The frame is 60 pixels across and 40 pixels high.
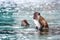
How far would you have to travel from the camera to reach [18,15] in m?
1.54

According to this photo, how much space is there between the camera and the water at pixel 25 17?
1.51m

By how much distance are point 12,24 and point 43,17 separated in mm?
359

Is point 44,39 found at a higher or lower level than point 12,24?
lower

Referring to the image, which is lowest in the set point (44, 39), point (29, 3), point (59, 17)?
point (44, 39)

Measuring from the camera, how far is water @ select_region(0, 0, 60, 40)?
1510mm

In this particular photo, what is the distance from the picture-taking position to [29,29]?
4.98ft

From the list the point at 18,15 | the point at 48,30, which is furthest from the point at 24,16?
the point at 48,30

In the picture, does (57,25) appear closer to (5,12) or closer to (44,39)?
(44,39)

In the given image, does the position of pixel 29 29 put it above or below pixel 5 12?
below

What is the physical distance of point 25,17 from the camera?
1.54m

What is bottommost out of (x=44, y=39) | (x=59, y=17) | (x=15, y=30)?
(x=44, y=39)

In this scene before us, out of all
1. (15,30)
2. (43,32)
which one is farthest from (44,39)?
(15,30)

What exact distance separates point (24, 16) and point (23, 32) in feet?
0.59

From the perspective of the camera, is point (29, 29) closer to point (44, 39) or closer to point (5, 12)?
point (44, 39)
